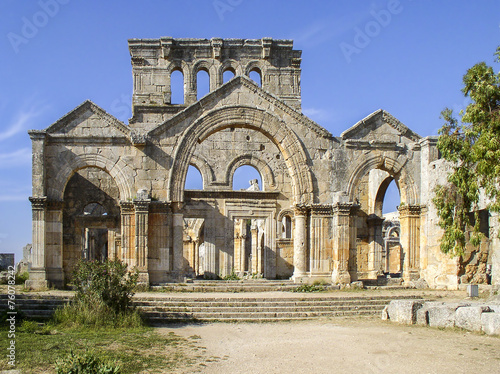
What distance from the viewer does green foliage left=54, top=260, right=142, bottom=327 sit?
41.5 feet

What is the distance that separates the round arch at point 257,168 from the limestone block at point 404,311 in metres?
13.4

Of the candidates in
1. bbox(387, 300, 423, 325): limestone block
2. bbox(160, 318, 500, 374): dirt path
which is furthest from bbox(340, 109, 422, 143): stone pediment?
bbox(160, 318, 500, 374): dirt path

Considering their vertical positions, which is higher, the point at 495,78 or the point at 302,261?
the point at 495,78

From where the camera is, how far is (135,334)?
39.2 ft

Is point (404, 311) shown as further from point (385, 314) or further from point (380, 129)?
point (380, 129)

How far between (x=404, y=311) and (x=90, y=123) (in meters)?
12.0

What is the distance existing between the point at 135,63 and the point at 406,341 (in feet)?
63.4

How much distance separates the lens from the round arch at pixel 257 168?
26.7 m

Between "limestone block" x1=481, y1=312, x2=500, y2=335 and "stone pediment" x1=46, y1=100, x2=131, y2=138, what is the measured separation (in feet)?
41.0

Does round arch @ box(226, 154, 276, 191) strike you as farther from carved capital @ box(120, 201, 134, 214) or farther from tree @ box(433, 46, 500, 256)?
tree @ box(433, 46, 500, 256)

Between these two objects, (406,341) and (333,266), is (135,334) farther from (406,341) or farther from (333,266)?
(333,266)

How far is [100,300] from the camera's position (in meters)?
12.9

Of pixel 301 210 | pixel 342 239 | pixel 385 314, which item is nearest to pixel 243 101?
pixel 301 210

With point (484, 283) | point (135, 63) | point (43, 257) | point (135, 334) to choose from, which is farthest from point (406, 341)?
point (135, 63)
